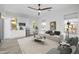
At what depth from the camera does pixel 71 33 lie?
7.11 ft

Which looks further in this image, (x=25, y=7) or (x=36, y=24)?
(x=36, y=24)

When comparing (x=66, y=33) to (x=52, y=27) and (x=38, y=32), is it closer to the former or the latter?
(x=52, y=27)

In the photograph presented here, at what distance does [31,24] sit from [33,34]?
0.25m

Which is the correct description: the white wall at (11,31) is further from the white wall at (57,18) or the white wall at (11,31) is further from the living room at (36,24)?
the white wall at (57,18)

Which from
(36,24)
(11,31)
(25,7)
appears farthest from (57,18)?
(11,31)

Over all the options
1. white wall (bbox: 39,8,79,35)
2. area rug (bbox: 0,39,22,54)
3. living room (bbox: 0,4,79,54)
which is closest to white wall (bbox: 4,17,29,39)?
living room (bbox: 0,4,79,54)

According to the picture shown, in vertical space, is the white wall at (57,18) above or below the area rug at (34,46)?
above

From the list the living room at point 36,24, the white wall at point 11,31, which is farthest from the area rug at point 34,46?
the white wall at point 11,31

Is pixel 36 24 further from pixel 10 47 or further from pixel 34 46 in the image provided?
pixel 10 47

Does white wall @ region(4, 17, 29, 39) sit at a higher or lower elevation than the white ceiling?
lower

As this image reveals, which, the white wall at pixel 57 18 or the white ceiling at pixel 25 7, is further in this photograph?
the white wall at pixel 57 18

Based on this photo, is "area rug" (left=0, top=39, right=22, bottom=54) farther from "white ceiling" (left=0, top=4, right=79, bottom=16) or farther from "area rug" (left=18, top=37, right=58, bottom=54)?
"white ceiling" (left=0, top=4, right=79, bottom=16)

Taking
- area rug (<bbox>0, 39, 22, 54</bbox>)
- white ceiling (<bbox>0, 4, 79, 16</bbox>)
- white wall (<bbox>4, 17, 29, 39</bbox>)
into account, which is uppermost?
white ceiling (<bbox>0, 4, 79, 16</bbox>)
